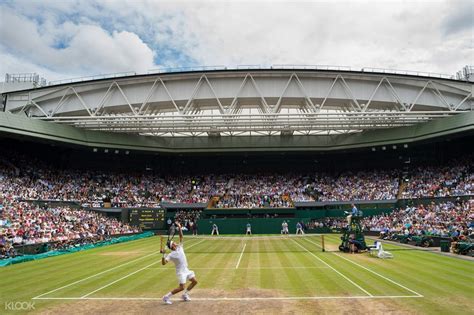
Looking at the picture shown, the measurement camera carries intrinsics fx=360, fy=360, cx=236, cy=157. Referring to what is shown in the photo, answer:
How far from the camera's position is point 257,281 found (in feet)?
47.1

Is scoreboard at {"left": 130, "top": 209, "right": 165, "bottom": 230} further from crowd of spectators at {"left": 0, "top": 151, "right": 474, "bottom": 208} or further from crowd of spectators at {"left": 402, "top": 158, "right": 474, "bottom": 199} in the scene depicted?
crowd of spectators at {"left": 402, "top": 158, "right": 474, "bottom": 199}

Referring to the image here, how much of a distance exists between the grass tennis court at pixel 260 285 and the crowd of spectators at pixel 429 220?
866 centimetres

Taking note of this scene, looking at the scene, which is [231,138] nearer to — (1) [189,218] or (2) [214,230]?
(1) [189,218]

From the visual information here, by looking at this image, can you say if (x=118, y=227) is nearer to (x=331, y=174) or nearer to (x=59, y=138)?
(x=59, y=138)

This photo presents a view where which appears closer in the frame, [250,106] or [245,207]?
[250,106]

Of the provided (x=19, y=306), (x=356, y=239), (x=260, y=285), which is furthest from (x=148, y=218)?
(x=19, y=306)

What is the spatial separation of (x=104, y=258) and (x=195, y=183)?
3472cm

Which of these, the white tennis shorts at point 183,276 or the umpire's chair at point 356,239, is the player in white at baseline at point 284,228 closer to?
the umpire's chair at point 356,239

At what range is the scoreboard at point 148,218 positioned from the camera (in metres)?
46.7

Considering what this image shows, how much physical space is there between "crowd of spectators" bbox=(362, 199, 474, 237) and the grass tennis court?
28.4 ft

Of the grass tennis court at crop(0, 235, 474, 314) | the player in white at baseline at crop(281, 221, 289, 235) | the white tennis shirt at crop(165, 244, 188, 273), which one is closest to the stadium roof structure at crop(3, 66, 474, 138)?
the player in white at baseline at crop(281, 221, 289, 235)

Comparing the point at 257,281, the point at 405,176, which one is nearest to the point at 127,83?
the point at 257,281

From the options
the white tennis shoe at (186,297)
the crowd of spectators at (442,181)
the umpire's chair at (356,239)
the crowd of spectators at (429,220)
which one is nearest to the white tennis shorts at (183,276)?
the white tennis shoe at (186,297)

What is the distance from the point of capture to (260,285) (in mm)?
13586
